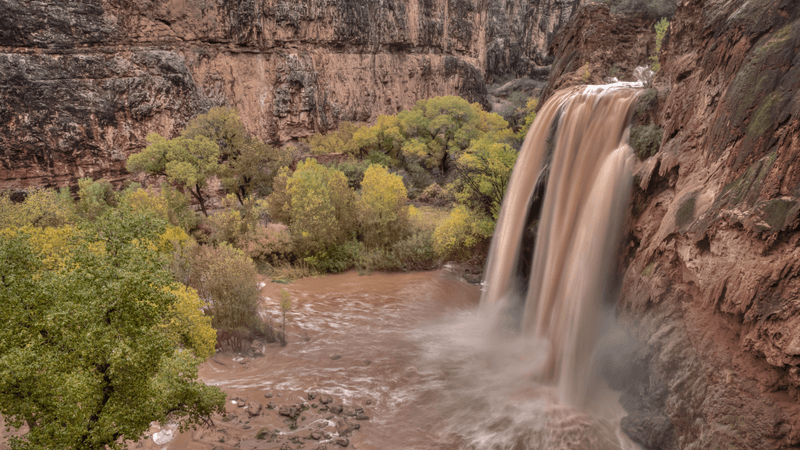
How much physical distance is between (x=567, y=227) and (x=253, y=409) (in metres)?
10.5

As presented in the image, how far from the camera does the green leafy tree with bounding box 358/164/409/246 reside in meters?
22.1

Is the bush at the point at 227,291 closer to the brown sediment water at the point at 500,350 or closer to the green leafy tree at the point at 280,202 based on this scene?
the brown sediment water at the point at 500,350

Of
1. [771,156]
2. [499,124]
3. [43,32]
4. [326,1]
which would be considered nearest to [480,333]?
[771,156]

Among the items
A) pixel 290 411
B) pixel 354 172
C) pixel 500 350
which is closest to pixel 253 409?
pixel 290 411

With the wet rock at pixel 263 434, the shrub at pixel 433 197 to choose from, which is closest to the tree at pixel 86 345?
the wet rock at pixel 263 434

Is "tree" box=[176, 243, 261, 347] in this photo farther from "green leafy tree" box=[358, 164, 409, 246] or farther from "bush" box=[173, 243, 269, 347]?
"green leafy tree" box=[358, 164, 409, 246]

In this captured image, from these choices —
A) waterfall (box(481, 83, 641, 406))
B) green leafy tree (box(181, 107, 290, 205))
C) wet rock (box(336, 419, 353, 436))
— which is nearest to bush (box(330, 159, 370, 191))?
green leafy tree (box(181, 107, 290, 205))

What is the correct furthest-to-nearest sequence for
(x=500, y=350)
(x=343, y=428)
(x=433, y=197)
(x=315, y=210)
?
(x=433, y=197)
(x=315, y=210)
(x=500, y=350)
(x=343, y=428)

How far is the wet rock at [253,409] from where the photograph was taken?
9680 millimetres

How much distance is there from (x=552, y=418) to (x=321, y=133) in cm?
4322

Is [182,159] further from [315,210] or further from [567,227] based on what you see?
[567,227]

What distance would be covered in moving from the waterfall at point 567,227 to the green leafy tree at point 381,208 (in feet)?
25.2

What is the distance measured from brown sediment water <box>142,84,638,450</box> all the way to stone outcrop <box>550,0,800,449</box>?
3.30ft

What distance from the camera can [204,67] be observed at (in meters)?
40.0
